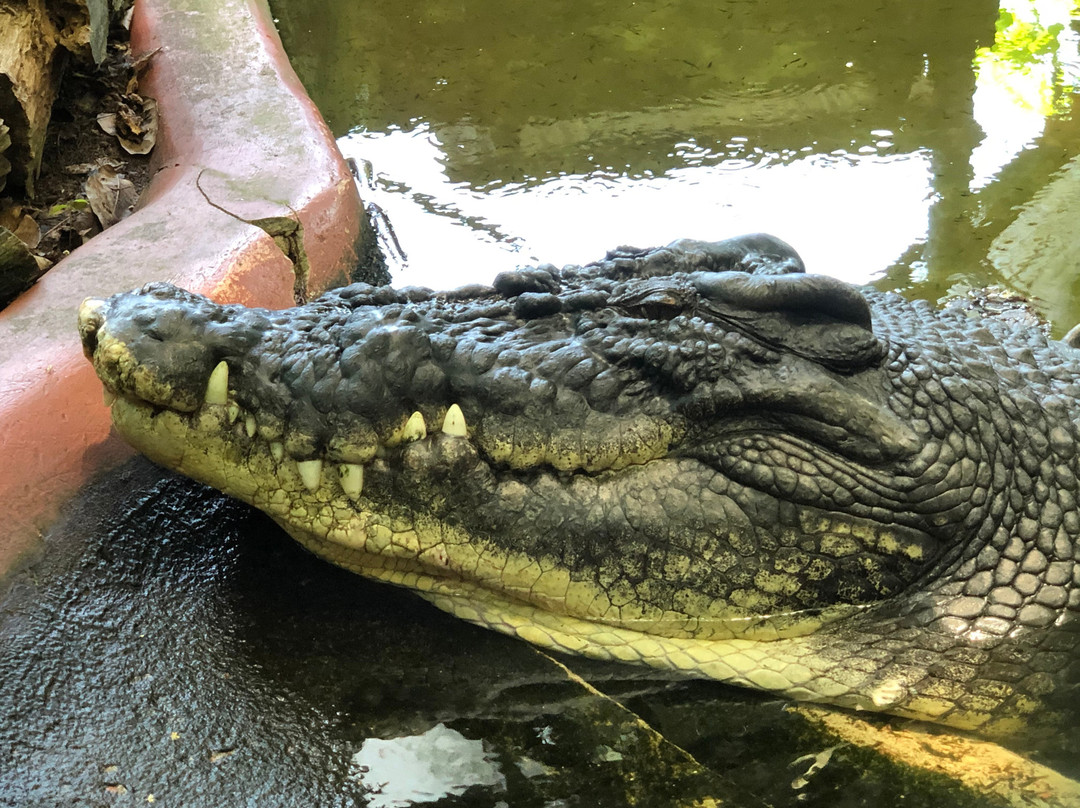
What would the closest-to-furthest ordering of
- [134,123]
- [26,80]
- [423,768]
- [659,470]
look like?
[423,768]
[659,470]
[26,80]
[134,123]

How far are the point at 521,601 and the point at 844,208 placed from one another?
115 inches

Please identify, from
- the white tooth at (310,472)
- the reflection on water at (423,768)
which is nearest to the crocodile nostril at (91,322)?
the white tooth at (310,472)

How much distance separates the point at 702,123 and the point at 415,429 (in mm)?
3503

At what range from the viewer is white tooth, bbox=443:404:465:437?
1916 mm

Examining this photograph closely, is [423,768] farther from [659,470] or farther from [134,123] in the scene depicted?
[134,123]

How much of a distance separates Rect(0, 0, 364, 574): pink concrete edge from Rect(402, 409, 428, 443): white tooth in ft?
2.71

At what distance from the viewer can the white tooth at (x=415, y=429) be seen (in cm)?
189

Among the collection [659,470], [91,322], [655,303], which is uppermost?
[91,322]

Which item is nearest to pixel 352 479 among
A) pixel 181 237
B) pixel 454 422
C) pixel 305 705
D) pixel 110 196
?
pixel 454 422

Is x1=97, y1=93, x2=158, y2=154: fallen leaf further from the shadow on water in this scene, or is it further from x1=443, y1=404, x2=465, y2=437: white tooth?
x1=443, y1=404, x2=465, y2=437: white tooth

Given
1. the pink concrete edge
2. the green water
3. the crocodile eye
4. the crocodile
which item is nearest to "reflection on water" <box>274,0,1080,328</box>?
the green water

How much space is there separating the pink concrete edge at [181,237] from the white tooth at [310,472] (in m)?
0.64

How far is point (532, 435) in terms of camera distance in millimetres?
1933

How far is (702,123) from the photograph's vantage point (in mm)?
4875
